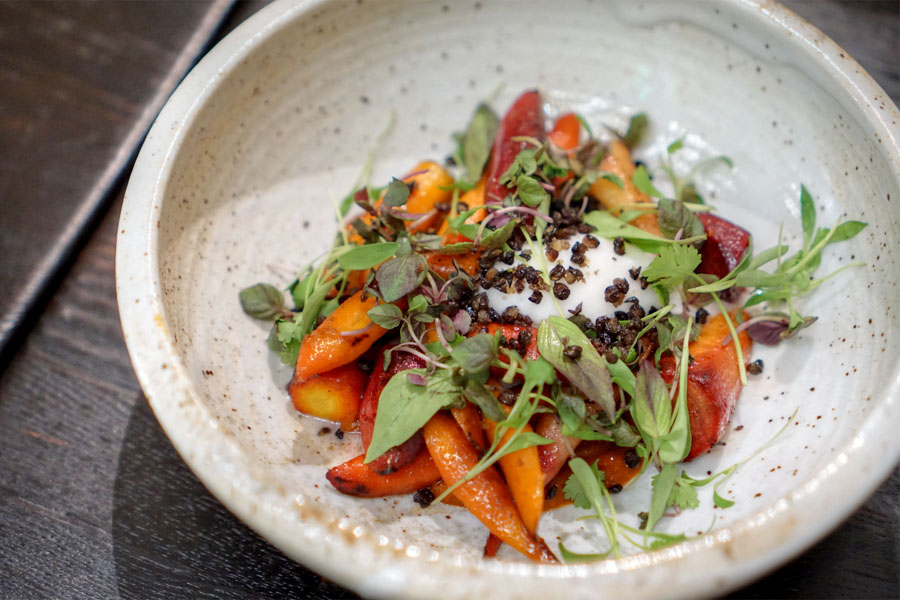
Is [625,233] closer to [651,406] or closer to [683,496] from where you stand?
[651,406]

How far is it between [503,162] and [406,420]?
0.86m

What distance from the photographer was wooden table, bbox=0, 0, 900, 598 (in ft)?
5.41

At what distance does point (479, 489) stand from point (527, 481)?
10 cm

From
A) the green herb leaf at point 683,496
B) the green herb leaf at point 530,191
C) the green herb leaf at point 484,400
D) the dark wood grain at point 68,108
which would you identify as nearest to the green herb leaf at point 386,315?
the green herb leaf at point 484,400

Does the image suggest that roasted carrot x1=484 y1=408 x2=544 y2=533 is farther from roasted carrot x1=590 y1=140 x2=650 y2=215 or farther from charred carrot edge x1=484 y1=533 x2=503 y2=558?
roasted carrot x1=590 y1=140 x2=650 y2=215

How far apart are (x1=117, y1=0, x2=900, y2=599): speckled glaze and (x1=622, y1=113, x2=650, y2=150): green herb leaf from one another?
0.14 ft

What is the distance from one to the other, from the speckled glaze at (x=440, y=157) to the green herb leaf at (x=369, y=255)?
39cm

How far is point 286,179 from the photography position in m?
2.03

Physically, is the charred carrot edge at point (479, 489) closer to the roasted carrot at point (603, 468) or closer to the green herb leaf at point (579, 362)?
the roasted carrot at point (603, 468)

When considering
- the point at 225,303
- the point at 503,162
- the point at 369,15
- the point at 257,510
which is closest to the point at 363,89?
the point at 369,15

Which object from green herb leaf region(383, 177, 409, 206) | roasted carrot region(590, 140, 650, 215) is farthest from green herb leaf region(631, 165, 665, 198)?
green herb leaf region(383, 177, 409, 206)

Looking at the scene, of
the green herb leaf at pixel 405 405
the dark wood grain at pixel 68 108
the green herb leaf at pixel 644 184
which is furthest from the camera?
the dark wood grain at pixel 68 108

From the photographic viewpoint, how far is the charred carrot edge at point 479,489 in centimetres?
139

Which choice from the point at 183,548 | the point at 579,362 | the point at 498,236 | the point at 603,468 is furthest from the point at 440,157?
the point at 183,548
